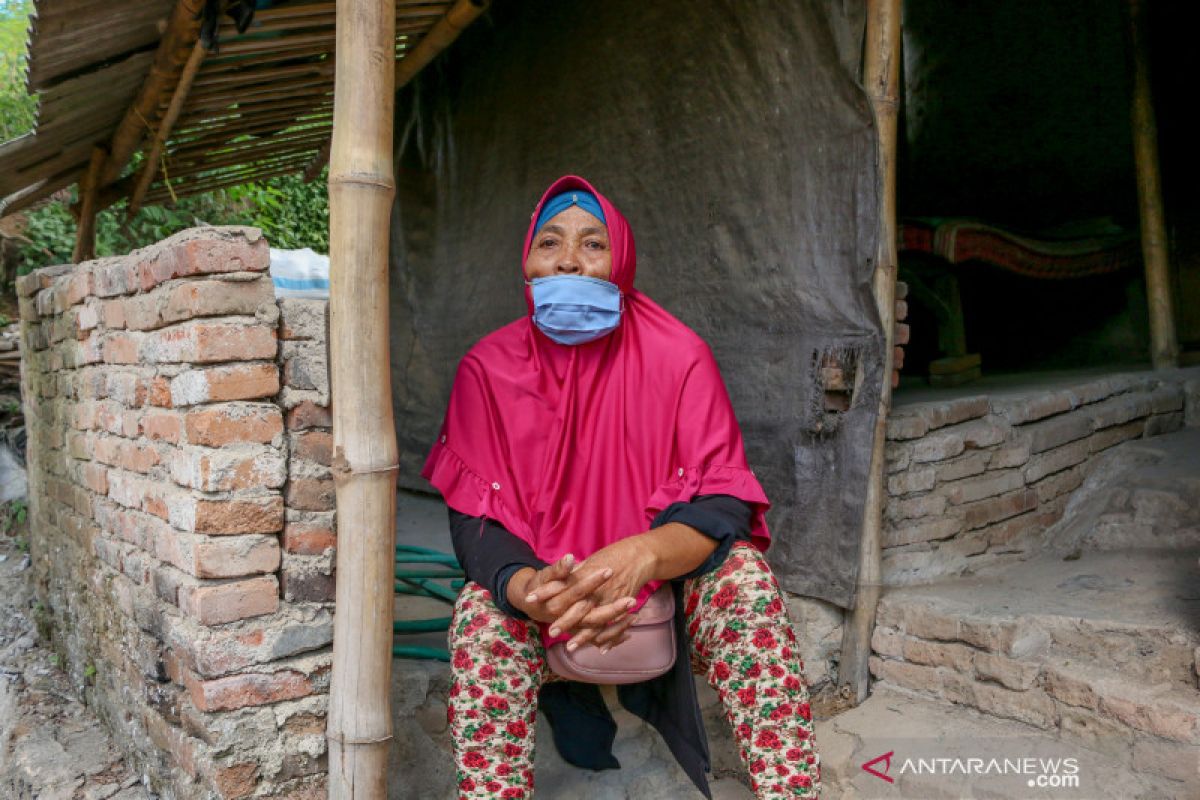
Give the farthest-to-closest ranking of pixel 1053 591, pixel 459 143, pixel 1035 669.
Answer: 1. pixel 459 143
2. pixel 1053 591
3. pixel 1035 669

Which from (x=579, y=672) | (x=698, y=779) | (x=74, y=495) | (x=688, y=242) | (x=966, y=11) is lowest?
(x=698, y=779)

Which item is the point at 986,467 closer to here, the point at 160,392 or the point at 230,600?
the point at 230,600

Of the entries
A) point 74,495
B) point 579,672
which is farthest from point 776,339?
point 74,495

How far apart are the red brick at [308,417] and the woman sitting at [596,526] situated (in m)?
0.30

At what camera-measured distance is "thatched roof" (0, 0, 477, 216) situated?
2672 millimetres

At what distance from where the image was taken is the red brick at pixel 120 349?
7.63 feet

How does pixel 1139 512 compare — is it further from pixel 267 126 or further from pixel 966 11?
pixel 267 126

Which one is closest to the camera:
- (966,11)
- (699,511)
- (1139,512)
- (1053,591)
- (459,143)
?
(699,511)

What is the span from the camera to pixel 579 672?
205 cm

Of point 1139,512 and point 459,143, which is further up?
point 459,143

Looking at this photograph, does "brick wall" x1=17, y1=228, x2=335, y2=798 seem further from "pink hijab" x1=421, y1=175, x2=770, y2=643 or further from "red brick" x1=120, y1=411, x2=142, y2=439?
"pink hijab" x1=421, y1=175, x2=770, y2=643

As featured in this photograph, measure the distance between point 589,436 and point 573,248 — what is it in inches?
18.6

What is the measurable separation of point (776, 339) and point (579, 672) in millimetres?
1383

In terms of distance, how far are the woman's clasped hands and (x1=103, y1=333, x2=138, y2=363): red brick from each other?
1140mm
